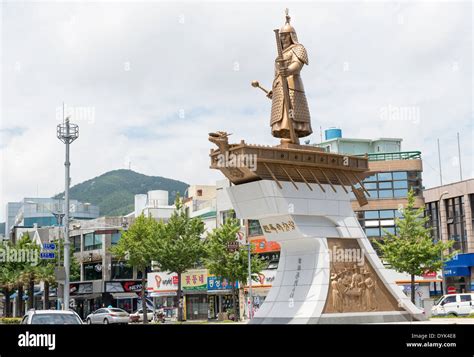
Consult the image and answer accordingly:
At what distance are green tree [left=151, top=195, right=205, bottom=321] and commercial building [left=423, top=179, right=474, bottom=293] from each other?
847 inches

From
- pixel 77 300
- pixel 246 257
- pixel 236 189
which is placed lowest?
pixel 77 300

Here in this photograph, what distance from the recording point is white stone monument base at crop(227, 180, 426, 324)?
28.4 meters

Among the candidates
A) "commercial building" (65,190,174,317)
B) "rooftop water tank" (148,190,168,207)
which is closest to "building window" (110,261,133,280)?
"commercial building" (65,190,174,317)

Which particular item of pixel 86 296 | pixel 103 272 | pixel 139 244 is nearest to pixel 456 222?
pixel 139 244

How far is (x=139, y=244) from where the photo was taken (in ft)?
177

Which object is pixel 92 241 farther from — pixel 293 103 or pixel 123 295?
pixel 293 103

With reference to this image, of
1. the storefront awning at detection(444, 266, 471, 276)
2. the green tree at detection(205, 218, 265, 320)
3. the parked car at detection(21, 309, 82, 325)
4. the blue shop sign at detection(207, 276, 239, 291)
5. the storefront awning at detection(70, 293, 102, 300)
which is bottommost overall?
the storefront awning at detection(70, 293, 102, 300)

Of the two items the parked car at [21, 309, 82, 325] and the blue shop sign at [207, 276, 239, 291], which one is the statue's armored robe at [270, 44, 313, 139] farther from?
the blue shop sign at [207, 276, 239, 291]

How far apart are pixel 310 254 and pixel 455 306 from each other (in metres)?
15.2
